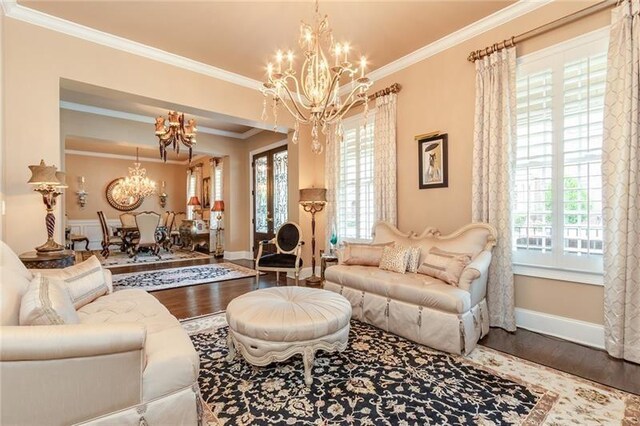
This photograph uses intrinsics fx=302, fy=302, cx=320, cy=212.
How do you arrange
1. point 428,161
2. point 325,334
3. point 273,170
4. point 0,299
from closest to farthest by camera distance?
point 0,299, point 325,334, point 428,161, point 273,170

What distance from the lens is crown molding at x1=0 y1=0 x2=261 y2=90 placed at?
3.12 meters

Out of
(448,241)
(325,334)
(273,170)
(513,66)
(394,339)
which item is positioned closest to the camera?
(325,334)

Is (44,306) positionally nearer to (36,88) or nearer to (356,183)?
(36,88)

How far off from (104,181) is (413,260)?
10.7 m

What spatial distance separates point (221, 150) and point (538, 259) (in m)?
6.96

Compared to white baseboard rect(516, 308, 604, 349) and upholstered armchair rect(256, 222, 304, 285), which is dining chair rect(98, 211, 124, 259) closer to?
upholstered armchair rect(256, 222, 304, 285)

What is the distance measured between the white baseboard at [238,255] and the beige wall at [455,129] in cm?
473

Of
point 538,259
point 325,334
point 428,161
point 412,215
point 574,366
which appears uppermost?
point 428,161

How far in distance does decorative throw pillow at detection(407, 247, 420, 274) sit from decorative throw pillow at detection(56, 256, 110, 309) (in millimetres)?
2990

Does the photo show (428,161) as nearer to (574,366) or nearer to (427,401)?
(574,366)

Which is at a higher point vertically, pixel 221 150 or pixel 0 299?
pixel 221 150

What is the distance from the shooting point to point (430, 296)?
8.86ft

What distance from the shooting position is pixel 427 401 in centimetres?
Answer: 192

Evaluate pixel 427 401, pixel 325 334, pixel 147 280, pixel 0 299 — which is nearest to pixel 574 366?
pixel 427 401
